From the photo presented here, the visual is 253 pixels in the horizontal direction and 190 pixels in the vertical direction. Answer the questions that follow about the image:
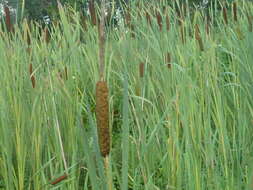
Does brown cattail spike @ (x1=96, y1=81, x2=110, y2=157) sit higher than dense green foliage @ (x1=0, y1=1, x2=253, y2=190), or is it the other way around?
brown cattail spike @ (x1=96, y1=81, x2=110, y2=157)

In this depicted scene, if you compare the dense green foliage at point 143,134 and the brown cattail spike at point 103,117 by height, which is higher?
the brown cattail spike at point 103,117

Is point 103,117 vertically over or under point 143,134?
over

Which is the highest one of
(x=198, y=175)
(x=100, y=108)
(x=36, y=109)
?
(x=100, y=108)

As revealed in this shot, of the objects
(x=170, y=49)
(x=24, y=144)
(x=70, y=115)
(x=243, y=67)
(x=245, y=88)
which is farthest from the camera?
(x=170, y=49)

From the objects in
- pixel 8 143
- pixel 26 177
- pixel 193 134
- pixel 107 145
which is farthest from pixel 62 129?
pixel 107 145

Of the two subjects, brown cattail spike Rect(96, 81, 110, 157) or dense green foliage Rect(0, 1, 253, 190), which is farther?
dense green foliage Rect(0, 1, 253, 190)

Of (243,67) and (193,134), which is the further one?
(243,67)

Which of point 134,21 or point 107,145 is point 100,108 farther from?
point 134,21

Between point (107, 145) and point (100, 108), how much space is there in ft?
0.17

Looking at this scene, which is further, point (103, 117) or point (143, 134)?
point (143, 134)

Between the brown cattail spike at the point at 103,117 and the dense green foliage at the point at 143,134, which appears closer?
the brown cattail spike at the point at 103,117

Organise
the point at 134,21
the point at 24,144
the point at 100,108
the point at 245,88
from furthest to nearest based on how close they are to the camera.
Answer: the point at 134,21, the point at 245,88, the point at 24,144, the point at 100,108

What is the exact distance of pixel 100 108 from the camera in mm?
641

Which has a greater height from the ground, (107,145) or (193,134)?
(107,145)
